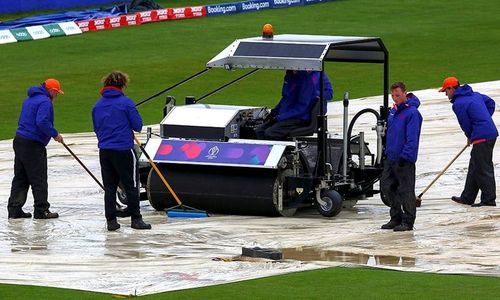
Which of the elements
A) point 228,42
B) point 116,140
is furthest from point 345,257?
point 228,42

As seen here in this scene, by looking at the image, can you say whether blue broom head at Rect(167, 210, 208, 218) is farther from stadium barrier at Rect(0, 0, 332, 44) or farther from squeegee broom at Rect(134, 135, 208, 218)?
stadium barrier at Rect(0, 0, 332, 44)

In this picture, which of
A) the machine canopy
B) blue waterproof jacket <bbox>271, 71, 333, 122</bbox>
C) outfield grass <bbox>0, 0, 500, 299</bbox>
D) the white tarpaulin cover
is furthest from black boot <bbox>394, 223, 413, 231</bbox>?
outfield grass <bbox>0, 0, 500, 299</bbox>

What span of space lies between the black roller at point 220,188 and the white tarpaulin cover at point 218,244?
172 mm

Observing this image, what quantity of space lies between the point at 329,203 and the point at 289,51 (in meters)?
1.91

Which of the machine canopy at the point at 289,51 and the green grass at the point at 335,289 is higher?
the machine canopy at the point at 289,51

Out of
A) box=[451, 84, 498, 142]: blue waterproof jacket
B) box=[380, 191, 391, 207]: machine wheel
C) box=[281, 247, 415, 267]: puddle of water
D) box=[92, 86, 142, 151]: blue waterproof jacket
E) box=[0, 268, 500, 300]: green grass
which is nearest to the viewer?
box=[0, 268, 500, 300]: green grass

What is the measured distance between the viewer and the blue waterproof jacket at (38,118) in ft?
56.0

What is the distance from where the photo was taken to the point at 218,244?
611 inches

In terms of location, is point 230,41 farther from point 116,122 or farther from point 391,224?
point 391,224

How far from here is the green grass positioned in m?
12.6

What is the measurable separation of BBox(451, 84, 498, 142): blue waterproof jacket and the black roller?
2.48 metres

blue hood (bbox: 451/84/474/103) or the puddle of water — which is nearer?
the puddle of water

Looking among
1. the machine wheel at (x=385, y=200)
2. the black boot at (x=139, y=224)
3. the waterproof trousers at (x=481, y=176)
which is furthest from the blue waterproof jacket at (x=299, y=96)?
the black boot at (x=139, y=224)

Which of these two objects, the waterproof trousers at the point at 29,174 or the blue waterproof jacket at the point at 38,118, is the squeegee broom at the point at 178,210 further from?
the waterproof trousers at the point at 29,174
